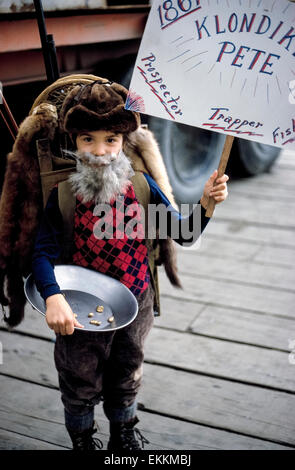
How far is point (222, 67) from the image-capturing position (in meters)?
1.13

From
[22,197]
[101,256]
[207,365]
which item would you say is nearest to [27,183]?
[22,197]

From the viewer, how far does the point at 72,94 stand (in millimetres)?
1189

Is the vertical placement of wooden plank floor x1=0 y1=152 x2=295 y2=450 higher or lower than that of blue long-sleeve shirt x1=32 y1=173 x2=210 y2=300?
lower

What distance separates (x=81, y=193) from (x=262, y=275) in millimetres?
1526

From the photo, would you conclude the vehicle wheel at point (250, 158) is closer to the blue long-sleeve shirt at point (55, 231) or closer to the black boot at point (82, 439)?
the blue long-sleeve shirt at point (55, 231)

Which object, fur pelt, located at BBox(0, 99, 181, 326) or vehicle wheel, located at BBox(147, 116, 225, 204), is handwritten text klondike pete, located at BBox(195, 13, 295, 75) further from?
vehicle wheel, located at BBox(147, 116, 225, 204)

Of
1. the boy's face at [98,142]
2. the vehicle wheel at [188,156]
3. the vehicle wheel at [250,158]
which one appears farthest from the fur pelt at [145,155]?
the vehicle wheel at [250,158]

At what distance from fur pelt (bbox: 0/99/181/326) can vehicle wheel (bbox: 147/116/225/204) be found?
4.97ft

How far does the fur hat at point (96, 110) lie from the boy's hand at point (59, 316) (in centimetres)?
40

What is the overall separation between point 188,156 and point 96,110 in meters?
2.04

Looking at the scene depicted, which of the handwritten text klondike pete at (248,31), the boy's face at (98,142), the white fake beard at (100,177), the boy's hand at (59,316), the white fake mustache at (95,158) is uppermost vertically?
the handwritten text klondike pete at (248,31)

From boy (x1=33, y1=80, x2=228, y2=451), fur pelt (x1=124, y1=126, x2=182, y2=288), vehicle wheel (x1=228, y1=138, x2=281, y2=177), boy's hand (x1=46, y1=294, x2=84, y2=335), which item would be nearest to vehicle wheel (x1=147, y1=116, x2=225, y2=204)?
vehicle wheel (x1=228, y1=138, x2=281, y2=177)

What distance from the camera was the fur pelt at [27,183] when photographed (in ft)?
→ 4.14

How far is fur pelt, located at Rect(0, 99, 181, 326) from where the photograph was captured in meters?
1.26
